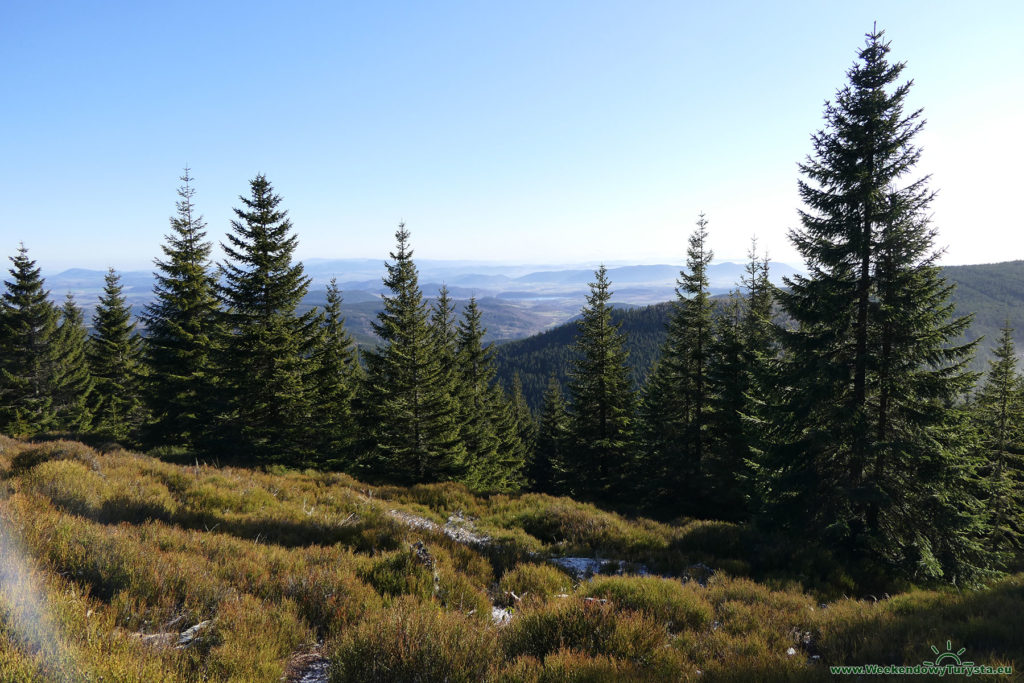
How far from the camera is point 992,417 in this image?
1995cm

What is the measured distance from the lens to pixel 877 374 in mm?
11094

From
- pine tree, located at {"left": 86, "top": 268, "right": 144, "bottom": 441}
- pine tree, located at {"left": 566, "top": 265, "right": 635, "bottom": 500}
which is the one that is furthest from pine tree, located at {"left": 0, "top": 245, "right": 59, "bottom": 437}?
pine tree, located at {"left": 566, "top": 265, "right": 635, "bottom": 500}

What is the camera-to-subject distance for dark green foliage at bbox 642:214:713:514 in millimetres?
21375

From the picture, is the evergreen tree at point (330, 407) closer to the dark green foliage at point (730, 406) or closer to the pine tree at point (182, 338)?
the pine tree at point (182, 338)

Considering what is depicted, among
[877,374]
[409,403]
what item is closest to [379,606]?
[877,374]

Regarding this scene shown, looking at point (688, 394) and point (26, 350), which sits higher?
point (26, 350)

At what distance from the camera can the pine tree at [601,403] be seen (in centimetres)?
2378

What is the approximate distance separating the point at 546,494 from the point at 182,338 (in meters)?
19.3

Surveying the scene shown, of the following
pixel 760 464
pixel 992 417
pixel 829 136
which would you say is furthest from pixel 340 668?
pixel 992 417

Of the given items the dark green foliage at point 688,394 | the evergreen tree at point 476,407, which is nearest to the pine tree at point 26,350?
the evergreen tree at point 476,407

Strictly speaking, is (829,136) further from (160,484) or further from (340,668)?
(160,484)

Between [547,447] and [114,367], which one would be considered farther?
[547,447]

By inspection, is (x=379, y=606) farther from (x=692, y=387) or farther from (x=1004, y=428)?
(x=1004, y=428)

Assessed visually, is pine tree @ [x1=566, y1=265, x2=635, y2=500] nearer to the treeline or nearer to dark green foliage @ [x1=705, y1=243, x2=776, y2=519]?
the treeline
